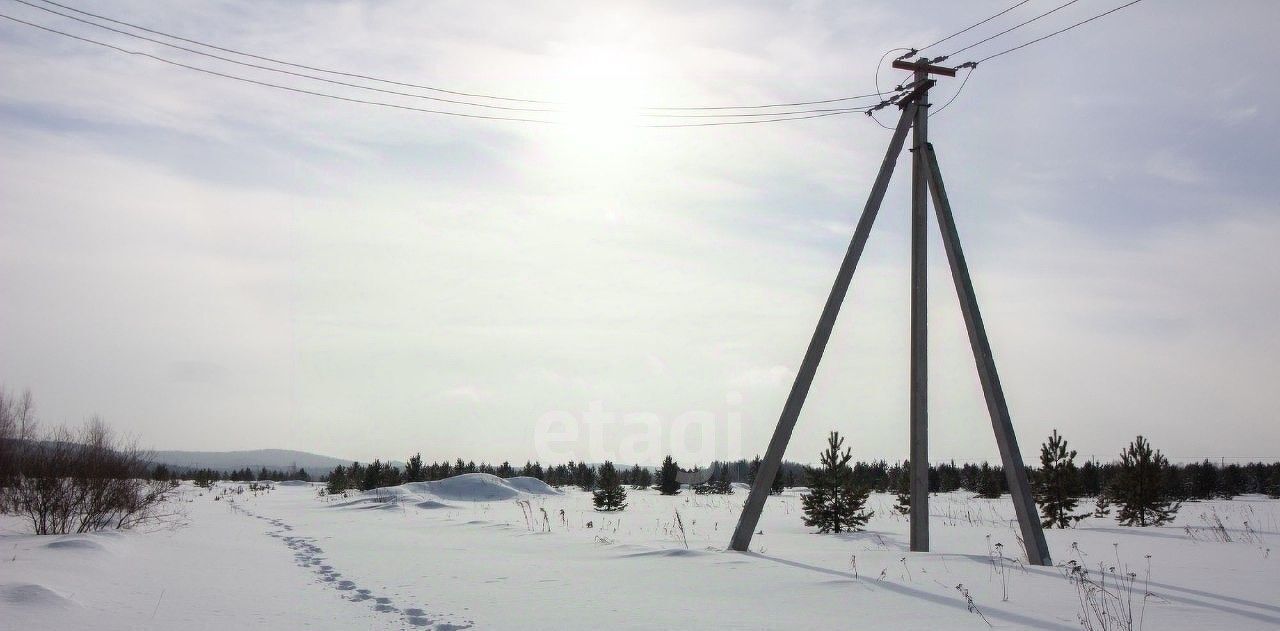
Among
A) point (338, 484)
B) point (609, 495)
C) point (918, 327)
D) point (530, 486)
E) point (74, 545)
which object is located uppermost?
point (918, 327)

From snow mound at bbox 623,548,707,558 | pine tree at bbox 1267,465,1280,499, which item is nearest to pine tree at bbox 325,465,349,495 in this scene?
snow mound at bbox 623,548,707,558

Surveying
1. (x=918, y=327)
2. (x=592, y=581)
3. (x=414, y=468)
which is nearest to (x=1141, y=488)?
(x=918, y=327)

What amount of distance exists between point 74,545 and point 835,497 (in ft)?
48.9

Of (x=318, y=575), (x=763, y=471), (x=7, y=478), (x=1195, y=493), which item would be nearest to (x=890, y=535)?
(x=763, y=471)

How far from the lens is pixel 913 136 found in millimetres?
12445

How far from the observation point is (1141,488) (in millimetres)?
21312

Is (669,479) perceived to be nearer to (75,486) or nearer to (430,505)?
(430,505)

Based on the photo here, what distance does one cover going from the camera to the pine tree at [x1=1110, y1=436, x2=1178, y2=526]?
21141 mm

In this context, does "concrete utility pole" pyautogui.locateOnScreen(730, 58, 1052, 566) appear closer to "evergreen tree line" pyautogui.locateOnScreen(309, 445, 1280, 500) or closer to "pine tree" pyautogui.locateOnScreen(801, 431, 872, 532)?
"pine tree" pyautogui.locateOnScreen(801, 431, 872, 532)

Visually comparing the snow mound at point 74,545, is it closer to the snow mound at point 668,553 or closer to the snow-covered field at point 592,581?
the snow-covered field at point 592,581

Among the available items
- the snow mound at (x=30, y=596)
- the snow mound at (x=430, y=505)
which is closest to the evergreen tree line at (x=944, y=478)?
the snow mound at (x=430, y=505)

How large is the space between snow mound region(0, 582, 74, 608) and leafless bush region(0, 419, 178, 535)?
9287 mm

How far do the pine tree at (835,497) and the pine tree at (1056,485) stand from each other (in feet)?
20.5

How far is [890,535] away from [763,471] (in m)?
6.75
